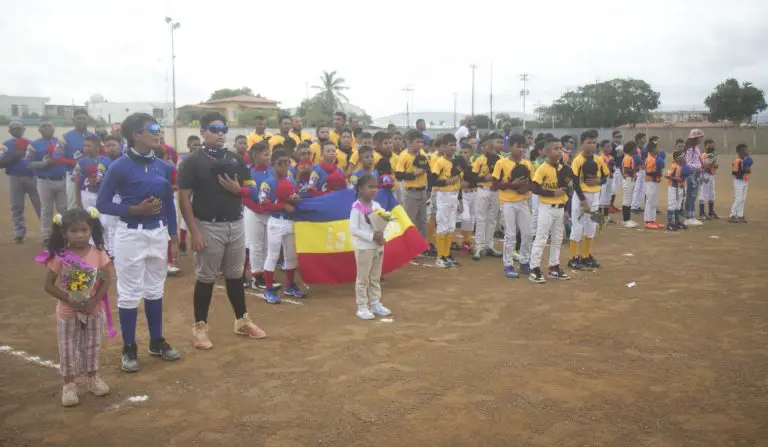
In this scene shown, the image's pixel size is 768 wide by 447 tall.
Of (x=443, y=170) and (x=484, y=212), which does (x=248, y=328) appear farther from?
(x=484, y=212)

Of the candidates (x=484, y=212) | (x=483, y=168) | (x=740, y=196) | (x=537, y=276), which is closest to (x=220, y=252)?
(x=537, y=276)

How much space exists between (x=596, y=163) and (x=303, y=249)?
5.25 m

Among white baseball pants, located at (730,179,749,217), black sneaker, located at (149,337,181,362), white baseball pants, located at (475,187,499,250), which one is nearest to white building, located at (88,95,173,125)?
white baseball pants, located at (730,179,749,217)

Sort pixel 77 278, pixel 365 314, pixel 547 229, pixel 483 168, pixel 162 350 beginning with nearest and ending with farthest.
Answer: pixel 77 278, pixel 162 350, pixel 365 314, pixel 547 229, pixel 483 168

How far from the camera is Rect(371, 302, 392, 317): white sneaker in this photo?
294 inches

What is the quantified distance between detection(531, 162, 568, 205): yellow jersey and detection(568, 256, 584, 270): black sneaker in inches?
63.4

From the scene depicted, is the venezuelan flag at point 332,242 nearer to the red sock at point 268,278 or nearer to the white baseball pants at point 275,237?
the white baseball pants at point 275,237

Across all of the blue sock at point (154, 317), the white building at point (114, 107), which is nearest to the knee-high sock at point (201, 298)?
the blue sock at point (154, 317)

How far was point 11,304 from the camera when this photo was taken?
7.87m

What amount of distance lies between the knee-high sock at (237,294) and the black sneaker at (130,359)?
3.90ft

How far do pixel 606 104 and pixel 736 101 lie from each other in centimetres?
1389

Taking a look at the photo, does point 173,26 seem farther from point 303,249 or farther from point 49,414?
point 49,414

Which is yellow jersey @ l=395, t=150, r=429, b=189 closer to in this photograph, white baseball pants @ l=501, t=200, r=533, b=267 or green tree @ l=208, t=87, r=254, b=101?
white baseball pants @ l=501, t=200, r=533, b=267

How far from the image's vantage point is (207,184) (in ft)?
19.8
